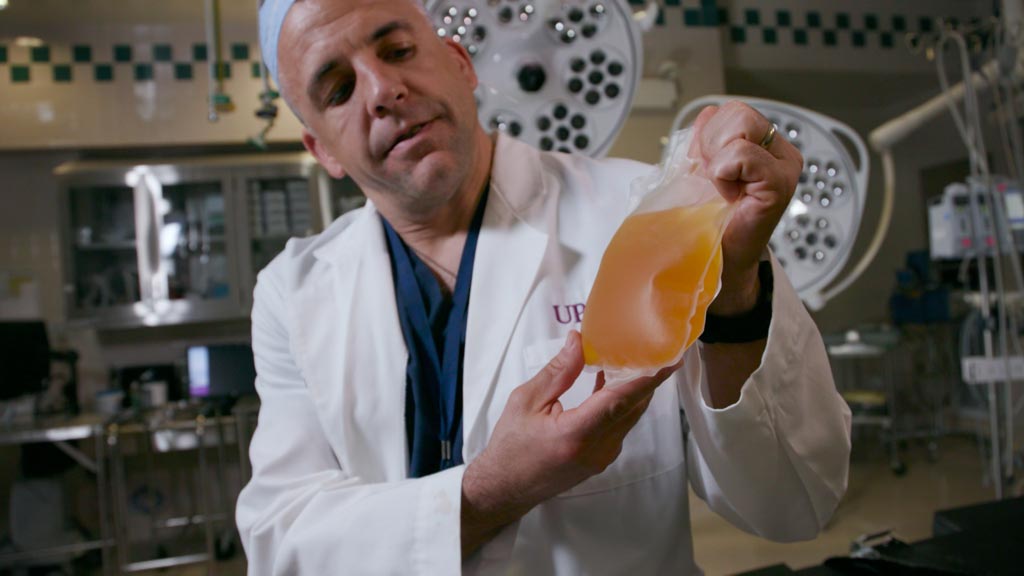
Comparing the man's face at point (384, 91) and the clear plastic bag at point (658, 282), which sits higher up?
the man's face at point (384, 91)

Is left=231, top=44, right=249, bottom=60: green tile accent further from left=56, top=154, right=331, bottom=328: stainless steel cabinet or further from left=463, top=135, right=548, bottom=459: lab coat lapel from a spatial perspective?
left=463, top=135, right=548, bottom=459: lab coat lapel

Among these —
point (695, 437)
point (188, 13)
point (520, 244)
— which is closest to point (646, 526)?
point (695, 437)

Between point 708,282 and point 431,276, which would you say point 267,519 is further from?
point 708,282

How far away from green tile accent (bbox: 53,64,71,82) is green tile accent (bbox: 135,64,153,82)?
1.21 feet

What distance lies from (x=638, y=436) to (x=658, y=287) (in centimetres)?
42

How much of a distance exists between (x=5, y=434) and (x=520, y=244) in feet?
10.7

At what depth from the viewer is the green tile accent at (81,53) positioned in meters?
3.64

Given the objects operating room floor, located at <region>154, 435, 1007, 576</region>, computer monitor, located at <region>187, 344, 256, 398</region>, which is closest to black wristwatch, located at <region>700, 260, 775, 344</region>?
operating room floor, located at <region>154, 435, 1007, 576</region>

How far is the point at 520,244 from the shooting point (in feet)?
3.37

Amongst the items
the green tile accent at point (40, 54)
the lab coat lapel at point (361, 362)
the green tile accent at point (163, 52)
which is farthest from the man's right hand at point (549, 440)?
the green tile accent at point (40, 54)

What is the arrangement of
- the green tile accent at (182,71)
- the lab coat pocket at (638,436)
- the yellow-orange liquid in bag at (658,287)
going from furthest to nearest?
the green tile accent at (182,71)
the lab coat pocket at (638,436)
the yellow-orange liquid in bag at (658,287)

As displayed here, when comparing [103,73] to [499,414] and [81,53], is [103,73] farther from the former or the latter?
[499,414]

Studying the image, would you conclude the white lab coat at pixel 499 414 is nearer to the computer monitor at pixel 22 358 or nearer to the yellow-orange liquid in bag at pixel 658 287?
the yellow-orange liquid in bag at pixel 658 287

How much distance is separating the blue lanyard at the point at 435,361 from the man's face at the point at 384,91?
0.50ft
